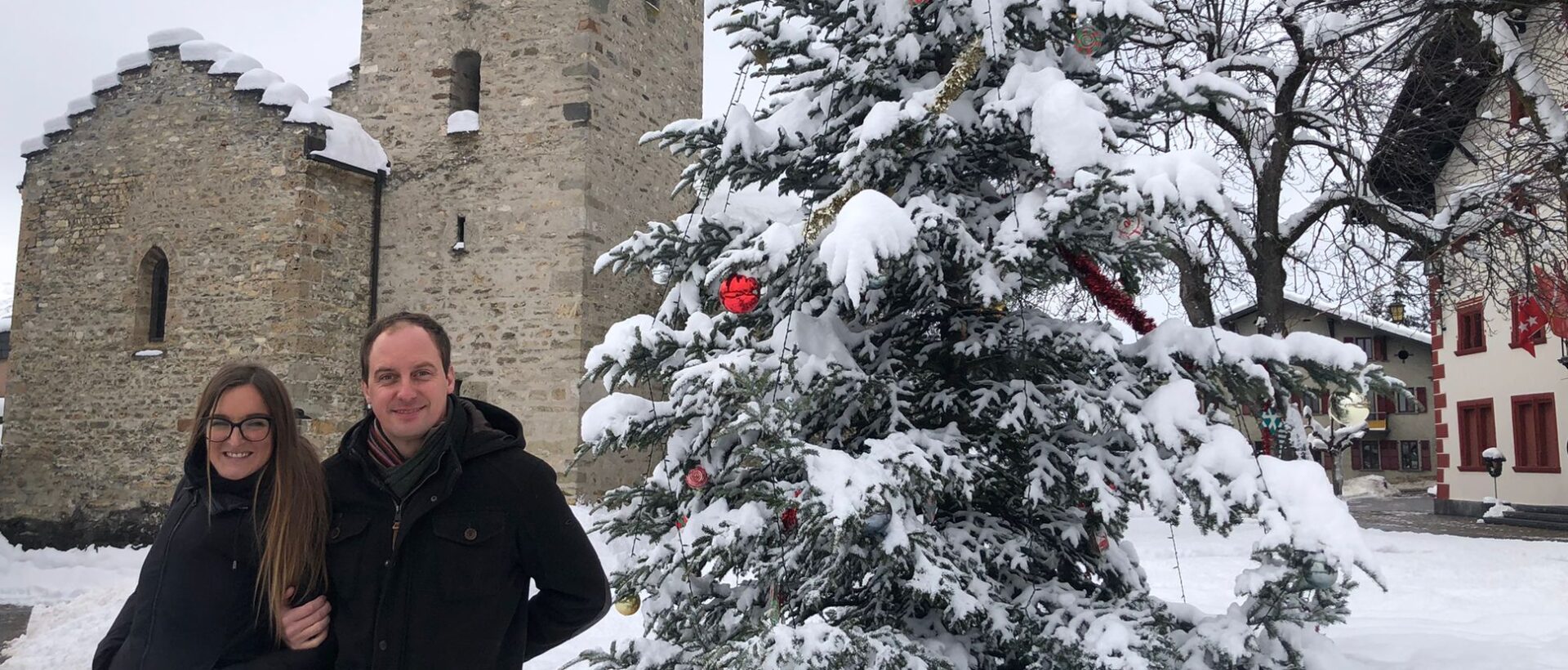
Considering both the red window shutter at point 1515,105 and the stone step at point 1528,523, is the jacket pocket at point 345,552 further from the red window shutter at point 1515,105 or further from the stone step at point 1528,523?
the stone step at point 1528,523

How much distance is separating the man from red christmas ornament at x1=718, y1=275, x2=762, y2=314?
83 centimetres

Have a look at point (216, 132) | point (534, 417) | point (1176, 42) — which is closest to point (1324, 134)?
point (1176, 42)

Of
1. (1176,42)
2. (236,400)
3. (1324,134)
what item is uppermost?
(1176,42)

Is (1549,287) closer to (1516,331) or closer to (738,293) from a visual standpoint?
(1516,331)

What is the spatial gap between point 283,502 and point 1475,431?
63.2 ft

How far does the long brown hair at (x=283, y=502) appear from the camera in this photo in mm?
2053

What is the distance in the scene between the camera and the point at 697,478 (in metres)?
2.94

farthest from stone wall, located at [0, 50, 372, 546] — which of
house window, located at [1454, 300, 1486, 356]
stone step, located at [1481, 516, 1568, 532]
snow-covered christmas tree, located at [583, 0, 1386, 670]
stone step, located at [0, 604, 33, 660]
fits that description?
house window, located at [1454, 300, 1486, 356]

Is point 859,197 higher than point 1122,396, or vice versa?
point 859,197

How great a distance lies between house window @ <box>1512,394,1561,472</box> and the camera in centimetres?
1489

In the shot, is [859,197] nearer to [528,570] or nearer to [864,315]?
[864,315]

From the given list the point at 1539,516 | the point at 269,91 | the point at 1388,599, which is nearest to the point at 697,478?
the point at 1388,599

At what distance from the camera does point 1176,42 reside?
920 centimetres

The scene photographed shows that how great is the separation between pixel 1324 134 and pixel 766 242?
25.7 feet
